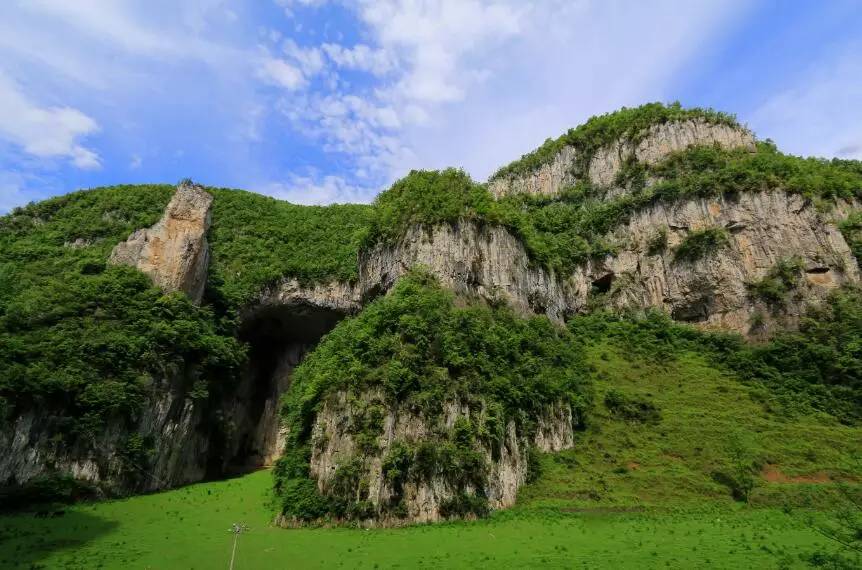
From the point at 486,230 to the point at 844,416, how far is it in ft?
72.3

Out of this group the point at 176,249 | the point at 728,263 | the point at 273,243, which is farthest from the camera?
the point at 273,243

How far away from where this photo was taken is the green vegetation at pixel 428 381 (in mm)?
20328

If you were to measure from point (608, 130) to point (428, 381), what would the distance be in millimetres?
38510

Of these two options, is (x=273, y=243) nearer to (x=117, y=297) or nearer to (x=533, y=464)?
(x=117, y=297)

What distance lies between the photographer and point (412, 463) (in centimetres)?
2034

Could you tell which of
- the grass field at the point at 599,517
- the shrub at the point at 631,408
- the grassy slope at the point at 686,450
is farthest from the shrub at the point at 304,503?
the shrub at the point at 631,408

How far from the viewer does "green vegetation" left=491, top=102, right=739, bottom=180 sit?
160 feet

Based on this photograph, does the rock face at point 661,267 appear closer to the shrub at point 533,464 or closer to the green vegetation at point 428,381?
the green vegetation at point 428,381

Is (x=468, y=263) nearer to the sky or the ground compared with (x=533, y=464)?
nearer to the sky

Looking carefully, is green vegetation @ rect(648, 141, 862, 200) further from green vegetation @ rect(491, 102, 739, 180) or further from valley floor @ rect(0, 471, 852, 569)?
valley floor @ rect(0, 471, 852, 569)

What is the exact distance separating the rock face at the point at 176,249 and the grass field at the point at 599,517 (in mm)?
12716

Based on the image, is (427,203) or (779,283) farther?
(779,283)

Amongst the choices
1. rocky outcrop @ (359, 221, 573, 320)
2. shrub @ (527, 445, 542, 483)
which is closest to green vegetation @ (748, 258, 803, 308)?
rocky outcrop @ (359, 221, 573, 320)

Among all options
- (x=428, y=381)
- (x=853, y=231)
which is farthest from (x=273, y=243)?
(x=853, y=231)
